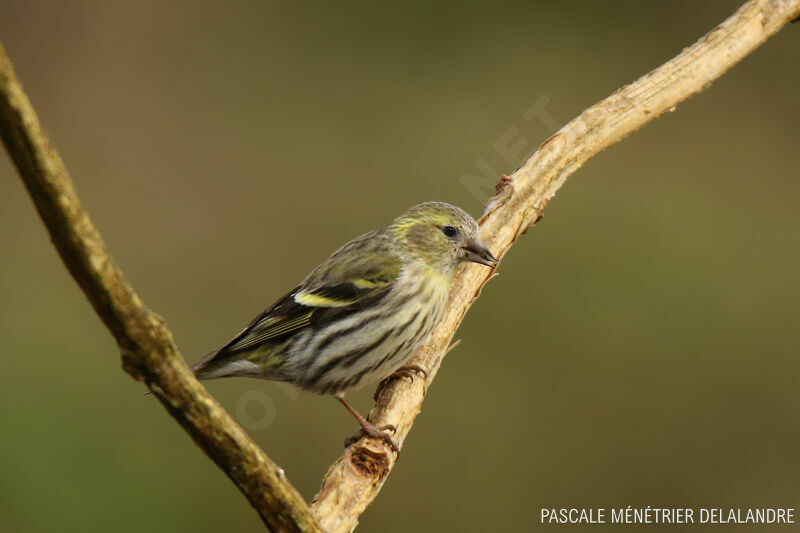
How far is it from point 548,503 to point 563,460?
1.39ft

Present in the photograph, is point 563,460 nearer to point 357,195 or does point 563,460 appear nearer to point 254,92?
point 357,195

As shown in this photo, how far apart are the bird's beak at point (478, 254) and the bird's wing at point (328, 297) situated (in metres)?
0.37

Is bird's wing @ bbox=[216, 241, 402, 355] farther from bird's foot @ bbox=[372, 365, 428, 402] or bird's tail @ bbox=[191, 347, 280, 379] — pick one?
bird's foot @ bbox=[372, 365, 428, 402]

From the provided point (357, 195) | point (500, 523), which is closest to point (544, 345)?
point (500, 523)

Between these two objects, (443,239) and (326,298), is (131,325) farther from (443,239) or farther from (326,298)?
(443,239)

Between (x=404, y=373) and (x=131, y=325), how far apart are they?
7.34 feet

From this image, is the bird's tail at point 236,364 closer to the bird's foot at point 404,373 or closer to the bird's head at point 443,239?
the bird's foot at point 404,373

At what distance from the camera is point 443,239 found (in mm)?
4762

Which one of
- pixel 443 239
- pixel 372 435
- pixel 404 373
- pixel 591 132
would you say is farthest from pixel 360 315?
pixel 591 132

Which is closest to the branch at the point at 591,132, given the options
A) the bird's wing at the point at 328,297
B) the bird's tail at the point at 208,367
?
the bird's wing at the point at 328,297

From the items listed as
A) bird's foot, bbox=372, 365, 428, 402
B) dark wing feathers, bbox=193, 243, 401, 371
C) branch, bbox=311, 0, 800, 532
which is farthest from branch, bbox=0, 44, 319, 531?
branch, bbox=311, 0, 800, 532

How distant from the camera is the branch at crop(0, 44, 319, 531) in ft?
6.95

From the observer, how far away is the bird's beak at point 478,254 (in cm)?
463

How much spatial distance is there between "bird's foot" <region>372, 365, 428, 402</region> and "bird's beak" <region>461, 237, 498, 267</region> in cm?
66
